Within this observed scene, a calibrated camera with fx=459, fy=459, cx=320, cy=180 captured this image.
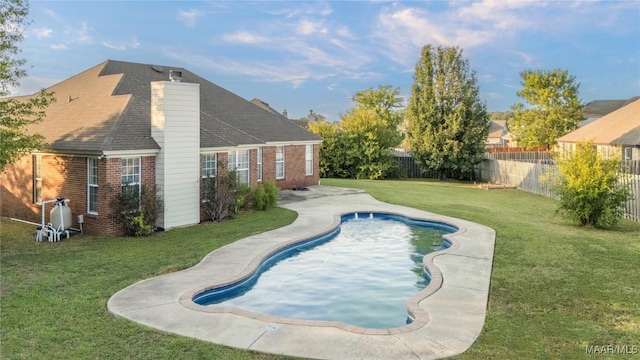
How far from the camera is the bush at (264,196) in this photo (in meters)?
18.1

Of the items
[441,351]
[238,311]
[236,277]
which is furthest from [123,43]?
[441,351]

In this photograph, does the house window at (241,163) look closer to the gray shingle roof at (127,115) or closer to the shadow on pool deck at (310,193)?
the gray shingle roof at (127,115)

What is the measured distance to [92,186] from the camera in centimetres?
1385

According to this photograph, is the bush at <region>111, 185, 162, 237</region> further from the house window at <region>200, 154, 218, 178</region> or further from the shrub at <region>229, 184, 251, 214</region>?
the shrub at <region>229, 184, 251, 214</region>

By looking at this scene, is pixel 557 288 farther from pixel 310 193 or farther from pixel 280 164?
pixel 280 164

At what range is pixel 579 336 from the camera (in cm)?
636

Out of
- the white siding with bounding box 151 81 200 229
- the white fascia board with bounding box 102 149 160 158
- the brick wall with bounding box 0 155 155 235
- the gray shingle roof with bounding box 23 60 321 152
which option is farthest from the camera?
the white siding with bounding box 151 81 200 229

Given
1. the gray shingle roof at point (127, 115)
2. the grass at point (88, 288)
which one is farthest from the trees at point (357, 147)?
the grass at point (88, 288)

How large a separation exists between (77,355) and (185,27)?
68.3ft

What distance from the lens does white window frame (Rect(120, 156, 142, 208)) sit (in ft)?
45.2

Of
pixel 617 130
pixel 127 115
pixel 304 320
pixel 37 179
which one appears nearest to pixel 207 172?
pixel 127 115

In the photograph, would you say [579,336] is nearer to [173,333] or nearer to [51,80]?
[173,333]

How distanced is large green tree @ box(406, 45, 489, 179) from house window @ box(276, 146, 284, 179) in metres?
14.5

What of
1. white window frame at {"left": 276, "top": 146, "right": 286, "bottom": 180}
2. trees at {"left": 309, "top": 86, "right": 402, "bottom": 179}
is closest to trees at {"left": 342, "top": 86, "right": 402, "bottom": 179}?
trees at {"left": 309, "top": 86, "right": 402, "bottom": 179}
